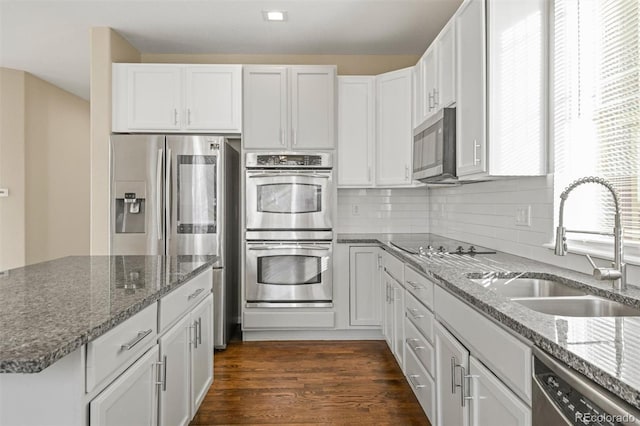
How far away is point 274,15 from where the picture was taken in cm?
357

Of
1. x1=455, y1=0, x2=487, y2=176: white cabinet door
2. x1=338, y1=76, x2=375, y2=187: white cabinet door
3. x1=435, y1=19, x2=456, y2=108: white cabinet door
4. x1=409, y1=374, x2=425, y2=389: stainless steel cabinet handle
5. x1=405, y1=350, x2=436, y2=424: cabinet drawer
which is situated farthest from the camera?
x1=338, y1=76, x2=375, y2=187: white cabinet door

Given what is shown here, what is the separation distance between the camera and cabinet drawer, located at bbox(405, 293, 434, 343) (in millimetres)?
2252

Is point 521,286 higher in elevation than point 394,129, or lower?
lower

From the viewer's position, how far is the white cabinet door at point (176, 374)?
182 cm

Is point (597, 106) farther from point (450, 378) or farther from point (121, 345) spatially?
point (121, 345)

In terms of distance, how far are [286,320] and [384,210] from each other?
4.84 ft

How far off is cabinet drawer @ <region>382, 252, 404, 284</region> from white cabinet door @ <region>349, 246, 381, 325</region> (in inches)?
11.2

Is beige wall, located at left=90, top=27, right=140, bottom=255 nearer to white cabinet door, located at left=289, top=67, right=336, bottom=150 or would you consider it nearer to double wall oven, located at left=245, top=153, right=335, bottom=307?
double wall oven, located at left=245, top=153, right=335, bottom=307

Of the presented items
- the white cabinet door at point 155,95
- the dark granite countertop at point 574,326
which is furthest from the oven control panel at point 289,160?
the dark granite countertop at point 574,326

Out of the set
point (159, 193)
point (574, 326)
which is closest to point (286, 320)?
point (159, 193)

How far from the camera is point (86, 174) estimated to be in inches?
270

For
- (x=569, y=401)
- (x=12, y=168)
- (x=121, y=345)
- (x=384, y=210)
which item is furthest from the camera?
(x=12, y=168)

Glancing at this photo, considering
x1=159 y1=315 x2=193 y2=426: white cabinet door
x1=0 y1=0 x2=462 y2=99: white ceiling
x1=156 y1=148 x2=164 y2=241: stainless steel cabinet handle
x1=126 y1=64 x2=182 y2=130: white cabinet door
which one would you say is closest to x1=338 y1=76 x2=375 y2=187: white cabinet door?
x1=0 y1=0 x2=462 y2=99: white ceiling

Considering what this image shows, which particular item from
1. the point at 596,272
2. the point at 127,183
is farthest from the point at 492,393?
the point at 127,183
